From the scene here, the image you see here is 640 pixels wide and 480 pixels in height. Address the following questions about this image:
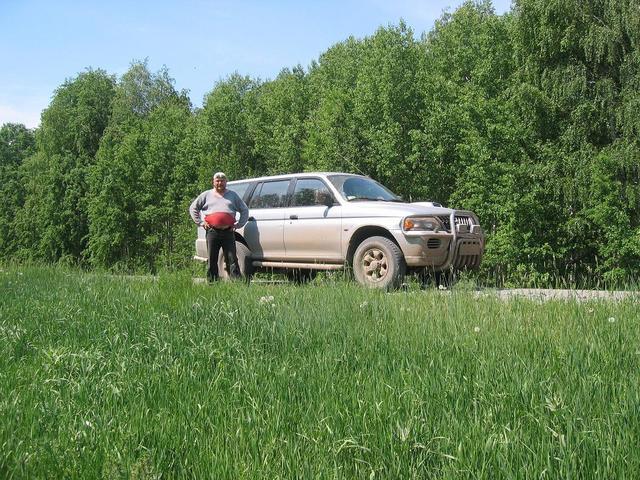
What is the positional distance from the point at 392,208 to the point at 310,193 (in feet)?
6.03

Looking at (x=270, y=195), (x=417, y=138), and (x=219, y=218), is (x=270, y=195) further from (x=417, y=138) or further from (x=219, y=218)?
(x=417, y=138)

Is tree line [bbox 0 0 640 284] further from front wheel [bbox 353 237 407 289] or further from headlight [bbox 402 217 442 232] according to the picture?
front wheel [bbox 353 237 407 289]

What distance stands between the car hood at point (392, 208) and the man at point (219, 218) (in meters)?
1.91

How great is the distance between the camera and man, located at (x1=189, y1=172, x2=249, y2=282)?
32.1 ft

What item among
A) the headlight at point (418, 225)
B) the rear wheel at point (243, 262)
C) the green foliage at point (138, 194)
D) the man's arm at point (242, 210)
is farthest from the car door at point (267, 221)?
the green foliage at point (138, 194)

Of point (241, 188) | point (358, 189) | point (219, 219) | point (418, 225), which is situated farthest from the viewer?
point (241, 188)

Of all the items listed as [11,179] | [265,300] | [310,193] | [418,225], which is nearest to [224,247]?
[310,193]

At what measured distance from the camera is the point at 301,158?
39188mm

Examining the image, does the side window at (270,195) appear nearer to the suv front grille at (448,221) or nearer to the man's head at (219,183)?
the man's head at (219,183)

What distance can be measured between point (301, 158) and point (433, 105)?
32.1 feet

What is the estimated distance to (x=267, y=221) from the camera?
10.9 metres

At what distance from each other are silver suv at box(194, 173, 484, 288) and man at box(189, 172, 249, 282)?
0.82 meters

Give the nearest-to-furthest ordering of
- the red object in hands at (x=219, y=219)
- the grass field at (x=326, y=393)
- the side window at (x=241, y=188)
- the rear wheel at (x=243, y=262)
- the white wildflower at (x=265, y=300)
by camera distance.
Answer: the grass field at (x=326, y=393) < the white wildflower at (x=265, y=300) < the red object in hands at (x=219, y=219) < the rear wheel at (x=243, y=262) < the side window at (x=241, y=188)

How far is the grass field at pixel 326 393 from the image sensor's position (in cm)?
210
